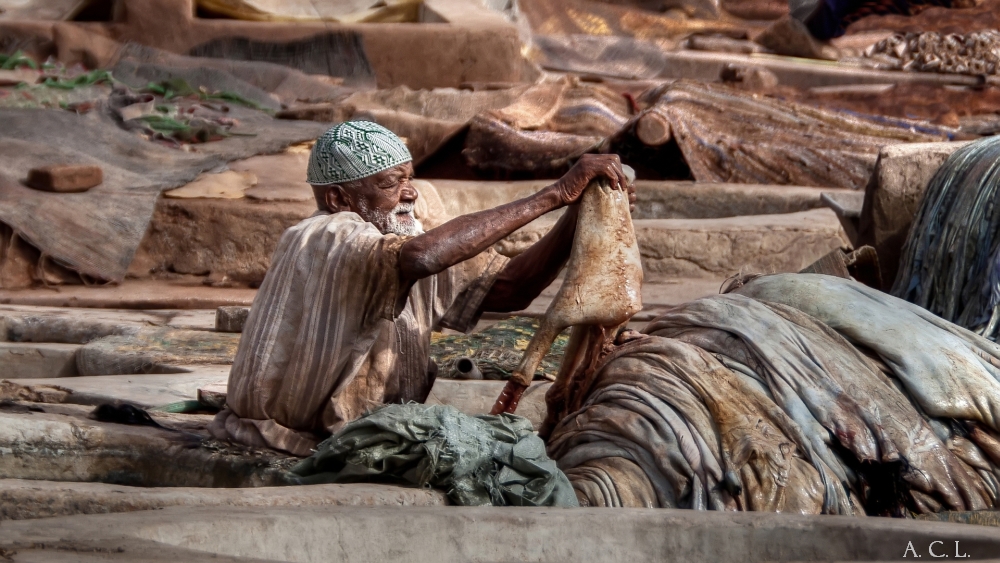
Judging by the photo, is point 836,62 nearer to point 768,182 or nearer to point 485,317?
point 768,182

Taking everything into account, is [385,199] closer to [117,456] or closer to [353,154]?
[353,154]

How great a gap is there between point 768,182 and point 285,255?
589 centimetres

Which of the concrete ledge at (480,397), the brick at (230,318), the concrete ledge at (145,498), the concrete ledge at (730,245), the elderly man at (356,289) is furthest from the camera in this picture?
the concrete ledge at (730,245)

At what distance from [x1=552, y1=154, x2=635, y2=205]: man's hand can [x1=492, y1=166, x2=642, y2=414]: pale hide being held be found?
0.08 feet

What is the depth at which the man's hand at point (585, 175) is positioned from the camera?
13.4ft

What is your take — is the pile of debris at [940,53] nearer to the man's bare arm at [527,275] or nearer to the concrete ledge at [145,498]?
the man's bare arm at [527,275]

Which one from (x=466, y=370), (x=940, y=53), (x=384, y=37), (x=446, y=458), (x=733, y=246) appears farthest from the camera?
(x=940, y=53)

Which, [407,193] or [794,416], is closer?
[794,416]

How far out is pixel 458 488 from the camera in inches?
139

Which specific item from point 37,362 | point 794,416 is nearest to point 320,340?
point 794,416

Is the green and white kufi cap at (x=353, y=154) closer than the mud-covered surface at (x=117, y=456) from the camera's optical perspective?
No

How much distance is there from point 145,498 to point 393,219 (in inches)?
53.1

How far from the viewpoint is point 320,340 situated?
13.3ft

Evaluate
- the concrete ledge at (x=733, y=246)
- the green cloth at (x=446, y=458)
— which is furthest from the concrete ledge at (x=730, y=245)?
the green cloth at (x=446, y=458)
